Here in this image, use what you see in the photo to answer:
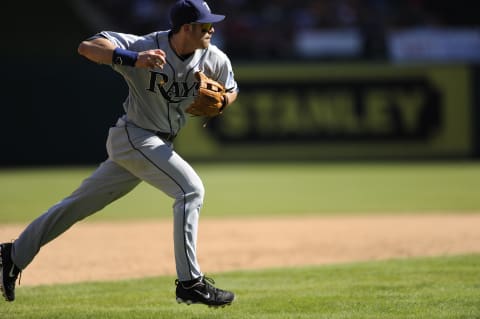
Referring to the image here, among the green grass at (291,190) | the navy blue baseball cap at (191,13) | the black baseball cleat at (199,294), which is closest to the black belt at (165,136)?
the navy blue baseball cap at (191,13)

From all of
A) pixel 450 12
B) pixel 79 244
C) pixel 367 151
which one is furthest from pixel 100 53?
pixel 450 12

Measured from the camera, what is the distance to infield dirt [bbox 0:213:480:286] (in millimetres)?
6730

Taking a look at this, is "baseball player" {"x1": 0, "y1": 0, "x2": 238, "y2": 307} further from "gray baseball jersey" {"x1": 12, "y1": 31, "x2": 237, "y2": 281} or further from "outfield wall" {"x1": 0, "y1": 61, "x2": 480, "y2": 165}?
"outfield wall" {"x1": 0, "y1": 61, "x2": 480, "y2": 165}

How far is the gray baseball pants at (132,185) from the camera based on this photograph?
15.4ft

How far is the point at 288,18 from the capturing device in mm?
19391

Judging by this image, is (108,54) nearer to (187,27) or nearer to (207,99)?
(187,27)

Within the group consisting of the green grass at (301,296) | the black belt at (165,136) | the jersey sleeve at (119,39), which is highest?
the jersey sleeve at (119,39)

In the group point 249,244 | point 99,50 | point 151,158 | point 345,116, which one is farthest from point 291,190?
point 99,50

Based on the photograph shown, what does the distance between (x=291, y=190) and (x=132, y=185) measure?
810 centimetres

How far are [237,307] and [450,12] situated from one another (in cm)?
1669

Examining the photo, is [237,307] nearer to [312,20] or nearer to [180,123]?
[180,123]

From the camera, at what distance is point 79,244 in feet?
26.2

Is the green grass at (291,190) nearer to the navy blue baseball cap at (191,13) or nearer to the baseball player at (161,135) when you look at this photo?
the baseball player at (161,135)

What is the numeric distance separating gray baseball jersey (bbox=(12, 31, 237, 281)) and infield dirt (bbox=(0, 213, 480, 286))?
3.87 ft
